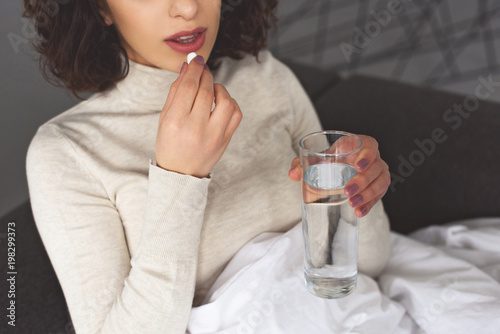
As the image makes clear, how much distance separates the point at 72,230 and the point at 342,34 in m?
2.40

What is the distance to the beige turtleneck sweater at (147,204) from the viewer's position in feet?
2.60

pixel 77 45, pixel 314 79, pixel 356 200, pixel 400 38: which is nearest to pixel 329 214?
pixel 356 200

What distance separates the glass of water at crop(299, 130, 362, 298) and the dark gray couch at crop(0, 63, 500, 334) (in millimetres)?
568

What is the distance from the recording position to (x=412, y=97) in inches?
56.5

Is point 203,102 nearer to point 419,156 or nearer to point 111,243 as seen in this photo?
point 111,243

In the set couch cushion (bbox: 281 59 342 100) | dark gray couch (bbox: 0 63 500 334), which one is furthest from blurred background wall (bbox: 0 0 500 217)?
dark gray couch (bbox: 0 63 500 334)

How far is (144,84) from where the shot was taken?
38.4 inches

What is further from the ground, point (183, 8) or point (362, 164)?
point (183, 8)

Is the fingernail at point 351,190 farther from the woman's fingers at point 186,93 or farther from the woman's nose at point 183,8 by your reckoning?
the woman's nose at point 183,8

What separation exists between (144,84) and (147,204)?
280 mm

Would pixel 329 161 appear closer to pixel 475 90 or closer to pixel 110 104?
pixel 110 104

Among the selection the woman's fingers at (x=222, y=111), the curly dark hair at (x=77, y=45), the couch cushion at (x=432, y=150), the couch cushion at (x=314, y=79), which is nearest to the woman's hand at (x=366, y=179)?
the woman's fingers at (x=222, y=111)

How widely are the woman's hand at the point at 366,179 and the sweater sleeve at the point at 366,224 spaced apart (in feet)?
0.55

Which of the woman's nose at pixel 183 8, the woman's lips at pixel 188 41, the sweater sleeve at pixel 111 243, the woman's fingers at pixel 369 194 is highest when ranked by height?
the woman's nose at pixel 183 8
